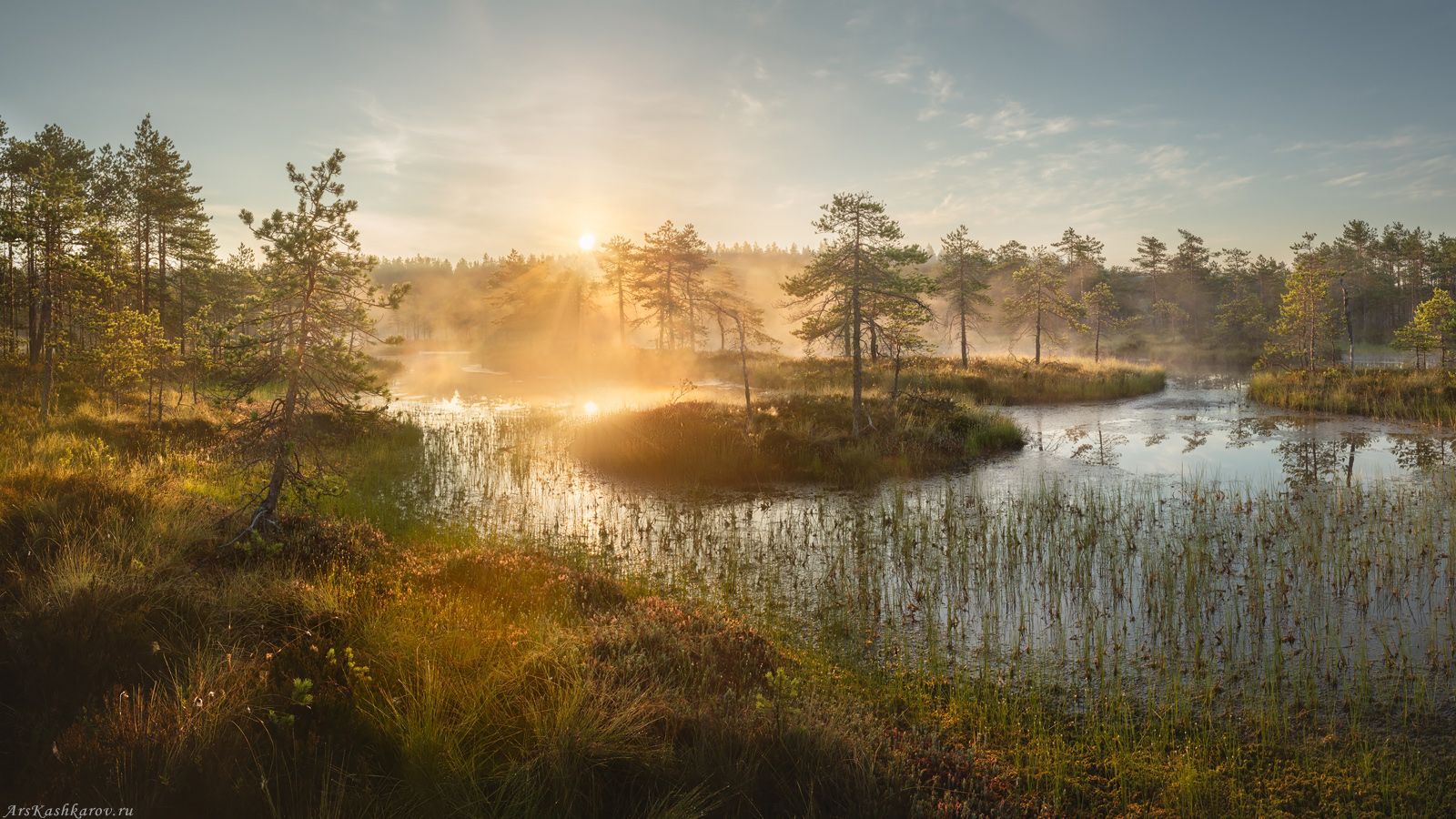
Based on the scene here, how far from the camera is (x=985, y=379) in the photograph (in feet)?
107

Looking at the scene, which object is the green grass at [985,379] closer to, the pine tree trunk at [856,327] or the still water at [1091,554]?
the pine tree trunk at [856,327]

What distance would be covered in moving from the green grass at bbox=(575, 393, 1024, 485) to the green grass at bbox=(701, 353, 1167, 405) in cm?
590

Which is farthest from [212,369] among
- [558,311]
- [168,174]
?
[558,311]

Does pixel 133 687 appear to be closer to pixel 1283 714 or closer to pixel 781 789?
pixel 781 789

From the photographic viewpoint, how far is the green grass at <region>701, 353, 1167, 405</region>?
30312 mm

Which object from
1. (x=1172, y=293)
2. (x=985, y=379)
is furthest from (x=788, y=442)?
(x=1172, y=293)

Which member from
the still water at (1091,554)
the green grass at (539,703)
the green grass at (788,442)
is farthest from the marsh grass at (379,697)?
the green grass at (788,442)

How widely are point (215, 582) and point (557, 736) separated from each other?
4362mm

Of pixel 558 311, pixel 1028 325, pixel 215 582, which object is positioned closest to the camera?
pixel 215 582

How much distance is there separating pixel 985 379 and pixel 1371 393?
47.3ft

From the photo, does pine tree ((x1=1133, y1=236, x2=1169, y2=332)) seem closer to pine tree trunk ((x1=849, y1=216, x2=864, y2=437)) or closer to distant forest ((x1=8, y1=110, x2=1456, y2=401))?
distant forest ((x1=8, y1=110, x2=1456, y2=401))

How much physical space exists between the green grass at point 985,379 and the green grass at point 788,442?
5904 millimetres

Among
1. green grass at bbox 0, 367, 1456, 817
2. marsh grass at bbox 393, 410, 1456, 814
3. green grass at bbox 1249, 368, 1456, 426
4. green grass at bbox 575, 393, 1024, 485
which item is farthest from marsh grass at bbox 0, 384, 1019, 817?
green grass at bbox 1249, 368, 1456, 426

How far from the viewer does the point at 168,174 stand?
112 feet
